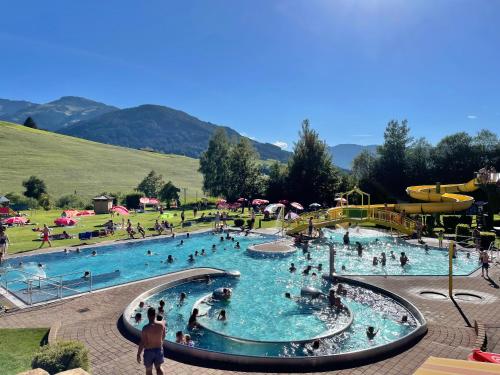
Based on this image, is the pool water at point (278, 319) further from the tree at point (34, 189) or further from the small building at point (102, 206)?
the tree at point (34, 189)

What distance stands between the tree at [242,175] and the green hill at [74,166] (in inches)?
1363

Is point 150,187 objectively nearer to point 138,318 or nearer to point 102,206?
point 102,206

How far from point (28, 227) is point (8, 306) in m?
27.8

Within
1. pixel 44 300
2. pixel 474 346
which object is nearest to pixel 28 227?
pixel 44 300

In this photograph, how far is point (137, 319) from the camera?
14.6m

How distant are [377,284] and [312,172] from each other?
129ft

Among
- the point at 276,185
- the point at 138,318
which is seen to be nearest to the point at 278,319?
the point at 138,318

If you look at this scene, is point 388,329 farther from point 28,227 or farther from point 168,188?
point 168,188

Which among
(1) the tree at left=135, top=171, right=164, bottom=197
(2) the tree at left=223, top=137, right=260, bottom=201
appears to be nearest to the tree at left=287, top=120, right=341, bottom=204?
(2) the tree at left=223, top=137, right=260, bottom=201

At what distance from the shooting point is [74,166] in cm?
10450

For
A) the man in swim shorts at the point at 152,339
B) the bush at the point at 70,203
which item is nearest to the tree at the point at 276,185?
the bush at the point at 70,203

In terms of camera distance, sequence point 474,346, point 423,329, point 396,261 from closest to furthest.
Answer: point 474,346 → point 423,329 → point 396,261

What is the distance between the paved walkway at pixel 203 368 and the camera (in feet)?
34.9

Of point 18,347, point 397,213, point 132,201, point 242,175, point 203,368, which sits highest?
point 242,175
